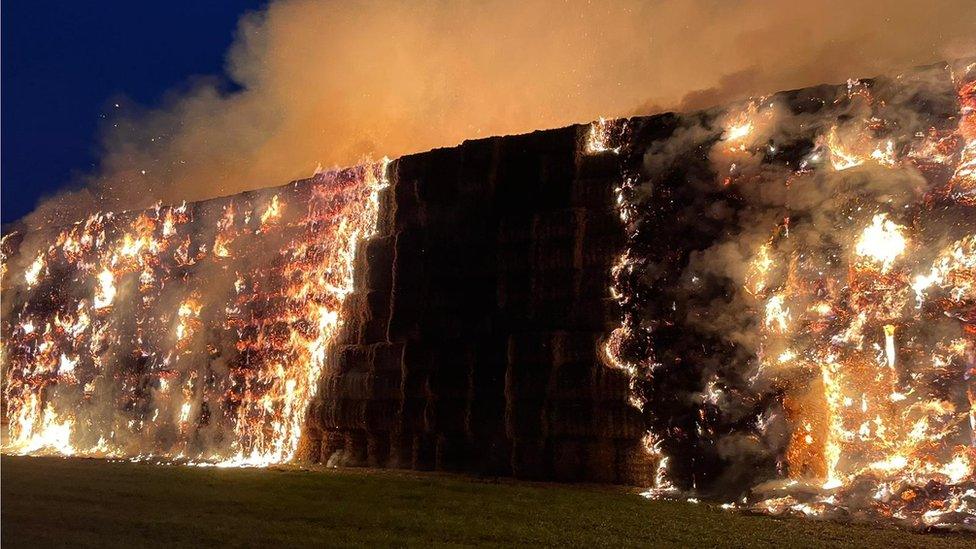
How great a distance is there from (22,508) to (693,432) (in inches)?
250

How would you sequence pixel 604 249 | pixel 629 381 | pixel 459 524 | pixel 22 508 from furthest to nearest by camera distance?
1. pixel 604 249
2. pixel 629 381
3. pixel 22 508
4. pixel 459 524

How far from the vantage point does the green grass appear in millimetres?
5543

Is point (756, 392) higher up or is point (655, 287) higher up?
point (655, 287)

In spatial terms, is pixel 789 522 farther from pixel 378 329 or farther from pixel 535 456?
pixel 378 329

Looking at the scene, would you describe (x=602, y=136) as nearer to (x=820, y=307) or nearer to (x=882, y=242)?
(x=820, y=307)

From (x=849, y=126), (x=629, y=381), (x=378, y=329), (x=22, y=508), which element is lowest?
(x=22, y=508)

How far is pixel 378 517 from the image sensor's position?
21.0 feet

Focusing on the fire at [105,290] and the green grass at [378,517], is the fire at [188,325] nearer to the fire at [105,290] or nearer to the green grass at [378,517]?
the fire at [105,290]

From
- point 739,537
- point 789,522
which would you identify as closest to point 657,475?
point 789,522

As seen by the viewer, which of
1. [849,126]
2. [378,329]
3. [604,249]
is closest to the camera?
[849,126]

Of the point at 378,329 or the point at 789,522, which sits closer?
the point at 789,522

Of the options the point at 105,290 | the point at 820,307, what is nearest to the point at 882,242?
the point at 820,307

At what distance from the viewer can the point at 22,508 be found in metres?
6.81

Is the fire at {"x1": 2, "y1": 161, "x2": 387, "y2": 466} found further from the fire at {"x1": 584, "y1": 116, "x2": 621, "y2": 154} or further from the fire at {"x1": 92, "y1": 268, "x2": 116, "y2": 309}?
the fire at {"x1": 584, "y1": 116, "x2": 621, "y2": 154}
